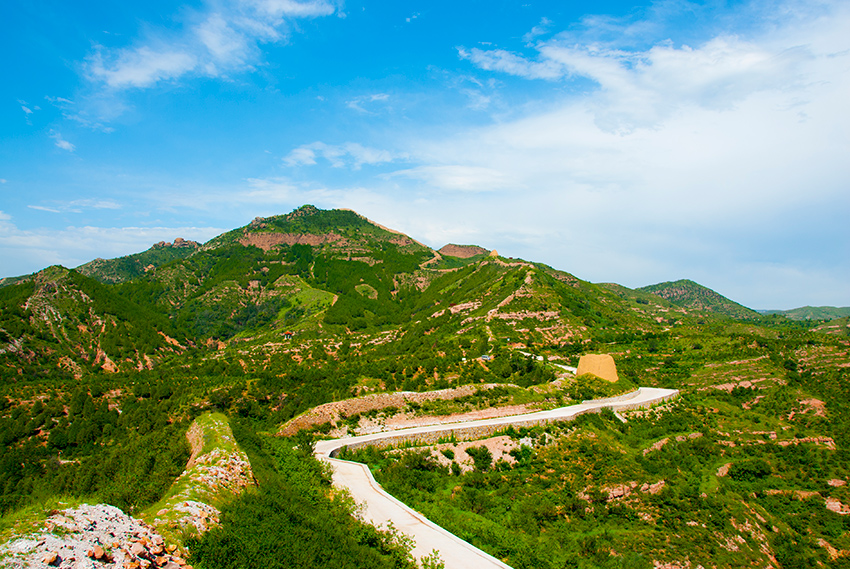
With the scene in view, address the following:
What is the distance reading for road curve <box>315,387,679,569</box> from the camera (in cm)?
1287

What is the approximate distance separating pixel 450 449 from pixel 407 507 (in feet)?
29.6

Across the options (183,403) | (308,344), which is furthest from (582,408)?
(308,344)

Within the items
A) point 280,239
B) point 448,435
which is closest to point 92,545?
point 448,435

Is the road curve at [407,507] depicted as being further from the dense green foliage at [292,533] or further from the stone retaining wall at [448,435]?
the dense green foliage at [292,533]

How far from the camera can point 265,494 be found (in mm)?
13094

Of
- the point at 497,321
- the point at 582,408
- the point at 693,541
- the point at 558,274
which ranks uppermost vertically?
the point at 558,274

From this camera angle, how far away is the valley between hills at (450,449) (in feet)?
34.6

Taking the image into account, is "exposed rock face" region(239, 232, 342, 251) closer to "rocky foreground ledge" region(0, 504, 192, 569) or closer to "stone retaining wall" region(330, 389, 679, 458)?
"stone retaining wall" region(330, 389, 679, 458)

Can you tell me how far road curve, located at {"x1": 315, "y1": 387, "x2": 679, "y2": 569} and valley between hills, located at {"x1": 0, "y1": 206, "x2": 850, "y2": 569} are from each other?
0.51m

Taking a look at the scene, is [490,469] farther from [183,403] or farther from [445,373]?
[183,403]

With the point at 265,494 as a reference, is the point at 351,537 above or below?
below

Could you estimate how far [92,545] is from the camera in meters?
6.83

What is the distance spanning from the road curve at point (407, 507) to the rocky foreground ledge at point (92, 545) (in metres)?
7.67

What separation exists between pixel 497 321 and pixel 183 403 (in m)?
50.7
